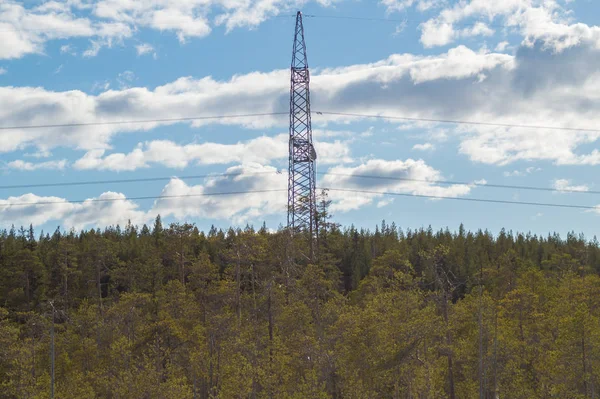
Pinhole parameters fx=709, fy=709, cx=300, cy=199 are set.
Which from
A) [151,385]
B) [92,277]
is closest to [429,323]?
[151,385]

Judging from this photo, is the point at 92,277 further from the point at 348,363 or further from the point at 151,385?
the point at 348,363

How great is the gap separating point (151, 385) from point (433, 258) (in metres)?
27.8

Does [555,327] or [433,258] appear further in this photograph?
[555,327]

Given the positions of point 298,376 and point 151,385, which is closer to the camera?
point 151,385

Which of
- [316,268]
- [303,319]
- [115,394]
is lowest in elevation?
[115,394]

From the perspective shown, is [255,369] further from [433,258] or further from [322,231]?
[322,231]

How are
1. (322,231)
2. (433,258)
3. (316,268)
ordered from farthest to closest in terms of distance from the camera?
(322,231) → (316,268) → (433,258)

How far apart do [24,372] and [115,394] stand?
1163 cm

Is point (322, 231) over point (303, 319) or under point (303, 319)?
over

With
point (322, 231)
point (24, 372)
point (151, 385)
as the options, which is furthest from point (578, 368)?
point (322, 231)

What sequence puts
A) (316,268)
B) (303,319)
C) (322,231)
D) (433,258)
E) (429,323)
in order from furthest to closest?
(322,231)
(316,268)
(303,319)
(433,258)
(429,323)

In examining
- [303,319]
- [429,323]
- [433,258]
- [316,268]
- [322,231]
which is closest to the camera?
[429,323]

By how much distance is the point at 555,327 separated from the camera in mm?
73062

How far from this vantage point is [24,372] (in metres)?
68.9
